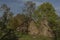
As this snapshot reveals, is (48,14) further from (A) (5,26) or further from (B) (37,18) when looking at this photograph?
(A) (5,26)

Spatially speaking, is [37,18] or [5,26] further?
[37,18]

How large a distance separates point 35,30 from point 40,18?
5.22m

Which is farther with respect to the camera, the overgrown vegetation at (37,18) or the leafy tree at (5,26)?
the overgrown vegetation at (37,18)

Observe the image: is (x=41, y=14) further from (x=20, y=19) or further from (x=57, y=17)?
(x=20, y=19)

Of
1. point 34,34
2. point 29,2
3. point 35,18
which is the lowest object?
point 34,34

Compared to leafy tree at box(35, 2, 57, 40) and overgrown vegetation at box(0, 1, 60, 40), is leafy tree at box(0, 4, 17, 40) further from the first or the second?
leafy tree at box(35, 2, 57, 40)

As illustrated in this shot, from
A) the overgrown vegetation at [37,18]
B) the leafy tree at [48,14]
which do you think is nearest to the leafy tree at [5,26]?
the overgrown vegetation at [37,18]

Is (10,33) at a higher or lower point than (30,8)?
lower

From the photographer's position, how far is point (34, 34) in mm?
43938

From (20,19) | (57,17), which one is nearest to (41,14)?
(57,17)

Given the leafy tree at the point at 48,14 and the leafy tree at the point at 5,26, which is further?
the leafy tree at the point at 48,14

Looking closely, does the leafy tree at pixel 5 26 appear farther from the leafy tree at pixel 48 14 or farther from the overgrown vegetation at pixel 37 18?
the leafy tree at pixel 48 14

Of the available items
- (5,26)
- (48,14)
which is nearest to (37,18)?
(48,14)

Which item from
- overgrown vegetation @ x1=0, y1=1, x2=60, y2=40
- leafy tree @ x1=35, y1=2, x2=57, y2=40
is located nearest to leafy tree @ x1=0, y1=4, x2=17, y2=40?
overgrown vegetation @ x1=0, y1=1, x2=60, y2=40
